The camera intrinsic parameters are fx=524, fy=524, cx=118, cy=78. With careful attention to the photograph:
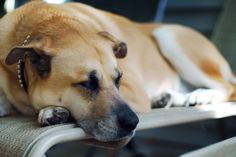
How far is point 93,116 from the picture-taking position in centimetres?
153

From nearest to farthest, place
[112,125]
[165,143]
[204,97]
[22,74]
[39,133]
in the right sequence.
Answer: [39,133], [112,125], [22,74], [204,97], [165,143]

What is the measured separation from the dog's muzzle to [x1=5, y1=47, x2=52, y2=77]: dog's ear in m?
0.21

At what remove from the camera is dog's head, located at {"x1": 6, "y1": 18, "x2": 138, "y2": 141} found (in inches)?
60.2

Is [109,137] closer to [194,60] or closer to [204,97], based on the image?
[204,97]

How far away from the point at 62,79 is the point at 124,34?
855mm

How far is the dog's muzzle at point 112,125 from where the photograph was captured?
152 centimetres

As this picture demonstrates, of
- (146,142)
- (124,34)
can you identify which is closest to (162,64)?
(124,34)

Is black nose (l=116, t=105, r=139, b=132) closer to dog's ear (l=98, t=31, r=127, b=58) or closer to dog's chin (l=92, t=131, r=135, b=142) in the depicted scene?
dog's chin (l=92, t=131, r=135, b=142)

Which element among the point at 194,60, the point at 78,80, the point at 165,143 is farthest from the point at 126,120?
the point at 165,143

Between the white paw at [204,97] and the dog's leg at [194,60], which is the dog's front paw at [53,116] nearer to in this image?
the white paw at [204,97]

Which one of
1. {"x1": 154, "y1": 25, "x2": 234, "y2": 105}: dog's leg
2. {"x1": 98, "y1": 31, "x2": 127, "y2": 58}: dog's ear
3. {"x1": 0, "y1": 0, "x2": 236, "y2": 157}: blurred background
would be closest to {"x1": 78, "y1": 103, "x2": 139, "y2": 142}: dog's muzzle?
{"x1": 98, "y1": 31, "x2": 127, "y2": 58}: dog's ear

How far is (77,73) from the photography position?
1564 mm

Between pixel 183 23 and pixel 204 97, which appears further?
pixel 183 23

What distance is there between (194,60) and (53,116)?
3.79 ft
